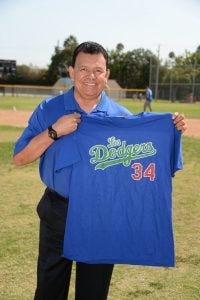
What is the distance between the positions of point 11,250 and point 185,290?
86.3 inches

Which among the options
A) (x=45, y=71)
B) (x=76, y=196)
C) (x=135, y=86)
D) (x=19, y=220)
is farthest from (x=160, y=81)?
(x=76, y=196)

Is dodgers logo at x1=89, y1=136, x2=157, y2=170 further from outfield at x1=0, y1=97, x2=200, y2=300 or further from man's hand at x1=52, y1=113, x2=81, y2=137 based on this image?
outfield at x1=0, y1=97, x2=200, y2=300

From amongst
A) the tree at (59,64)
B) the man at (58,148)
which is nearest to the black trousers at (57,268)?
the man at (58,148)

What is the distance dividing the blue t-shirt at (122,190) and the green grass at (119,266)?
1557 mm

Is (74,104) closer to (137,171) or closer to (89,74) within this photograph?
(89,74)

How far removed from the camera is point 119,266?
17.0 feet

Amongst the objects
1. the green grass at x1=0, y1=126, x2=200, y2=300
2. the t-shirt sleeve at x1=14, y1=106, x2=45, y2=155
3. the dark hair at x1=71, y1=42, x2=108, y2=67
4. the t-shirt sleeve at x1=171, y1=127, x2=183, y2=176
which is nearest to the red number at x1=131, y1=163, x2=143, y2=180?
the t-shirt sleeve at x1=171, y1=127, x2=183, y2=176

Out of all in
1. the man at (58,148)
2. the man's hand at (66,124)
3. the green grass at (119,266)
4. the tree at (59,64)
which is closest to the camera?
the man's hand at (66,124)

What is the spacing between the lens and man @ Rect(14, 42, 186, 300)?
118 inches

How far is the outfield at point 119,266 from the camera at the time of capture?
454 centimetres

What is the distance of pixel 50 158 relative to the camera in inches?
120

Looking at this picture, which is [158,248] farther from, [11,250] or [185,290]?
[11,250]

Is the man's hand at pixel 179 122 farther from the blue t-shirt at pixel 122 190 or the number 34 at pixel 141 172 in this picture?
the number 34 at pixel 141 172

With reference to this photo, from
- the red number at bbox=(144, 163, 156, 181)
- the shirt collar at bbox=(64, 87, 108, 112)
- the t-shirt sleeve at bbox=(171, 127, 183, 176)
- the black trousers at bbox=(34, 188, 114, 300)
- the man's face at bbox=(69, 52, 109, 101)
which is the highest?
the man's face at bbox=(69, 52, 109, 101)
